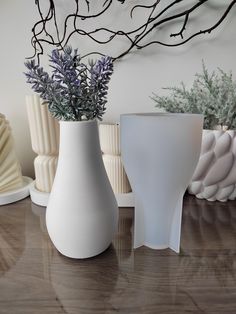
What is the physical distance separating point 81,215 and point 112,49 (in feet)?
1.54

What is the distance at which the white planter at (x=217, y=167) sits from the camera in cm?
51

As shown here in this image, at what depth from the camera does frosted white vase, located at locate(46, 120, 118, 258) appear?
1.08ft

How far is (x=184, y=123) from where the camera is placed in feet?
1.07

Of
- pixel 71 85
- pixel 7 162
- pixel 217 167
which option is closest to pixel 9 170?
pixel 7 162

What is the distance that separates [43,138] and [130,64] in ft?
0.98

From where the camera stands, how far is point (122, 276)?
318mm

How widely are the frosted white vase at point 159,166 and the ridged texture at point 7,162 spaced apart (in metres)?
0.34

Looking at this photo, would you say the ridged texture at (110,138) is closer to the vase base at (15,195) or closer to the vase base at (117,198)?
the vase base at (117,198)

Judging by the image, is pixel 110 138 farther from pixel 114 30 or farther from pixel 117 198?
pixel 114 30

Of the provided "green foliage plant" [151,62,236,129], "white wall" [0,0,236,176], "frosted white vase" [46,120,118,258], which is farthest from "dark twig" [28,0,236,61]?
"frosted white vase" [46,120,118,258]

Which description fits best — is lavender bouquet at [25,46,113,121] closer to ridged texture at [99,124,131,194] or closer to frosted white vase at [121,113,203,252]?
frosted white vase at [121,113,203,252]

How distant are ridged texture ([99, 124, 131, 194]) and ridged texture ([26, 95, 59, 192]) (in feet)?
0.36

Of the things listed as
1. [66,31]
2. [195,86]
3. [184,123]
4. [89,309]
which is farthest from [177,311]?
[66,31]

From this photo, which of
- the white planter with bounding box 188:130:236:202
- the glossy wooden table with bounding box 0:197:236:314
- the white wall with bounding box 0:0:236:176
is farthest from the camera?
the white wall with bounding box 0:0:236:176
